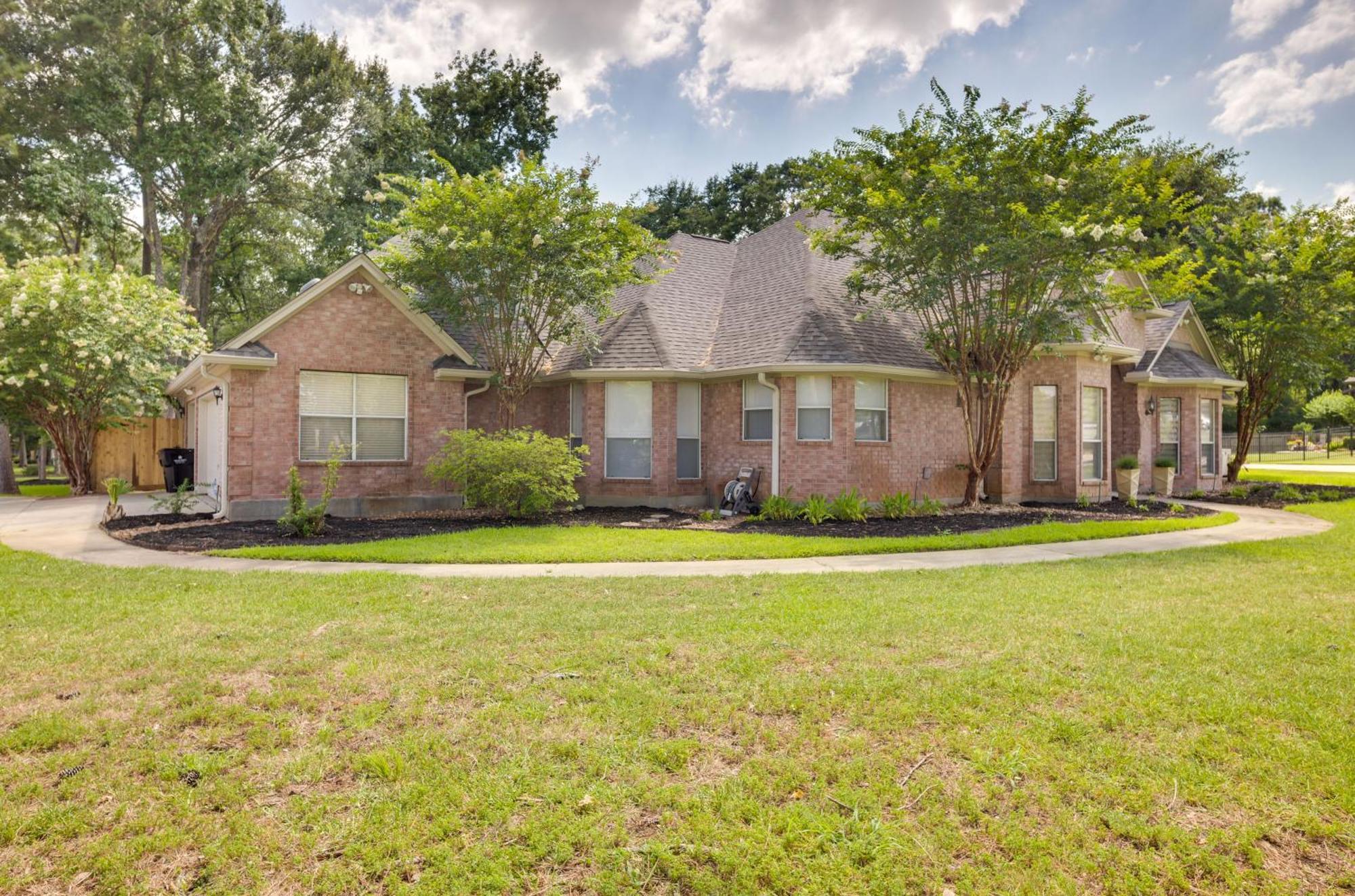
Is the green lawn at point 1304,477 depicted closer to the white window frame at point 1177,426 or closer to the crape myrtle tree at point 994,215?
the white window frame at point 1177,426

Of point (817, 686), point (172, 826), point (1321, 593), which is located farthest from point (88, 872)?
point (1321, 593)

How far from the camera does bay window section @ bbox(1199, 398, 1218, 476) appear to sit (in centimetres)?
1950

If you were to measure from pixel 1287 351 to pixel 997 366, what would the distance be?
12.5 m

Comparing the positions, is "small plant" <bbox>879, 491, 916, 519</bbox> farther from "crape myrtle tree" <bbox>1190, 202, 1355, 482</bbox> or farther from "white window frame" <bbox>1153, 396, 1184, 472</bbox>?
"crape myrtle tree" <bbox>1190, 202, 1355, 482</bbox>

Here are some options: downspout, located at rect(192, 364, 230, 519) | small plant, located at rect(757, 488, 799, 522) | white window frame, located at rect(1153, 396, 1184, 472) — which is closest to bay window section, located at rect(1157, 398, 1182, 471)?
white window frame, located at rect(1153, 396, 1184, 472)

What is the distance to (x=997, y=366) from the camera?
14164mm

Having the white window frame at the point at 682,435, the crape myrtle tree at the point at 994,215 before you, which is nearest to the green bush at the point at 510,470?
the white window frame at the point at 682,435

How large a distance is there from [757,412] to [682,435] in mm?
1803

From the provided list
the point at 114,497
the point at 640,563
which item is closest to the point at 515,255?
the point at 640,563

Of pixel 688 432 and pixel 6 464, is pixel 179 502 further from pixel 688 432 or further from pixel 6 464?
pixel 6 464

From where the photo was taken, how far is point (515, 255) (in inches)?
503

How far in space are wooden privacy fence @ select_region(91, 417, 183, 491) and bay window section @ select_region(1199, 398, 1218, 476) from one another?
29.3 m

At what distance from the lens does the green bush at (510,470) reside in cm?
1255

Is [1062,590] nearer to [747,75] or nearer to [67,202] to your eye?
[747,75]
